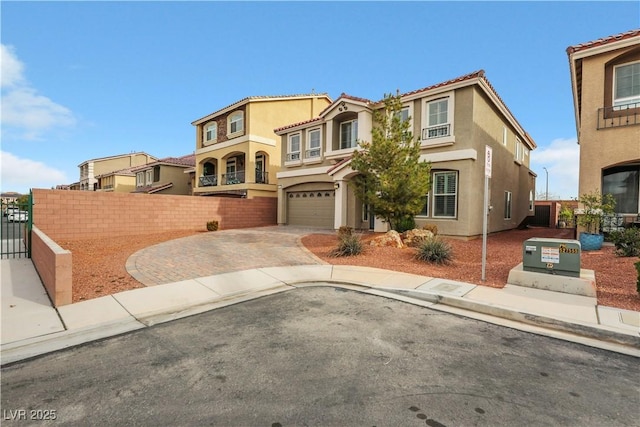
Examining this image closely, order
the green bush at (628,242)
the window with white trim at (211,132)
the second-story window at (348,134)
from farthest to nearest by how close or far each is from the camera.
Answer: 1. the window with white trim at (211,132)
2. the second-story window at (348,134)
3. the green bush at (628,242)

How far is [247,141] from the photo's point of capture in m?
24.3

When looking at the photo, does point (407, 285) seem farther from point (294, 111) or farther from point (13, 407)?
point (294, 111)

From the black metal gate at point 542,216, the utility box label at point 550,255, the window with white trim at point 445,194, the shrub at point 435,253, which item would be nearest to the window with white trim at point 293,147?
the window with white trim at point 445,194

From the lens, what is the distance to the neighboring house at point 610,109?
10727 mm

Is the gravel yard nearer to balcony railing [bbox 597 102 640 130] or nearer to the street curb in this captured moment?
the street curb

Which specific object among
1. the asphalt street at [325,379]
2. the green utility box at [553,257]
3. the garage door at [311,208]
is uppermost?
the garage door at [311,208]

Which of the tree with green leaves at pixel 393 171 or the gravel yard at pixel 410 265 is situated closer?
the gravel yard at pixel 410 265

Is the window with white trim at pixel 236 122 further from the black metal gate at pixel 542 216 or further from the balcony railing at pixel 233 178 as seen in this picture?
the black metal gate at pixel 542 216

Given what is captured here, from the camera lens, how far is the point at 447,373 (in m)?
3.60

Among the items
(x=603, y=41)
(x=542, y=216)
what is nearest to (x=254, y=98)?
(x=603, y=41)

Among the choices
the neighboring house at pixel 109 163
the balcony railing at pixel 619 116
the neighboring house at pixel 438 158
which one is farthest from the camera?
the neighboring house at pixel 109 163

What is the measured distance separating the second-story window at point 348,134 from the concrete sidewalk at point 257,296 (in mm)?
11624

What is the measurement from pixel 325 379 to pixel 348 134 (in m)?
16.9

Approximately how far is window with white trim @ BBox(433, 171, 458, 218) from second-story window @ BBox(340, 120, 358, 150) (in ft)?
17.5
